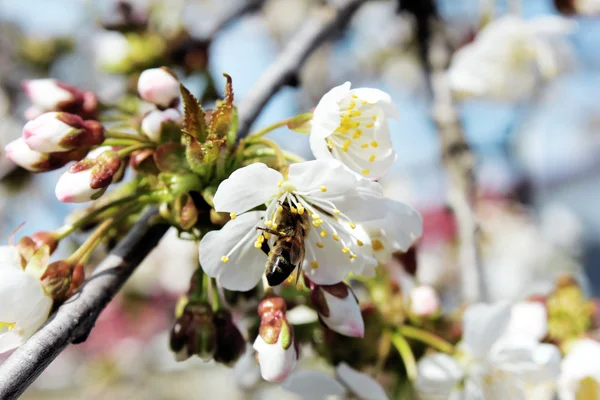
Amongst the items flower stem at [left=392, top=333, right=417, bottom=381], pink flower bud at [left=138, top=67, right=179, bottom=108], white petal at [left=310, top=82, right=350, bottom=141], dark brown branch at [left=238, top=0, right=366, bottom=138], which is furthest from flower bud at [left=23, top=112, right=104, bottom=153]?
flower stem at [left=392, top=333, right=417, bottom=381]

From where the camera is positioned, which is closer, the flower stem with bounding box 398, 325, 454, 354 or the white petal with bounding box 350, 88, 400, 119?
the white petal with bounding box 350, 88, 400, 119

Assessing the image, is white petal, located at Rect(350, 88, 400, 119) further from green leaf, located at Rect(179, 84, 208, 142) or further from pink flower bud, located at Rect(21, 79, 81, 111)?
pink flower bud, located at Rect(21, 79, 81, 111)

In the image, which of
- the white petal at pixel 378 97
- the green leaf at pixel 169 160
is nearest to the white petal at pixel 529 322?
the white petal at pixel 378 97

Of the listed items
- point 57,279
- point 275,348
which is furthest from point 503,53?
point 57,279

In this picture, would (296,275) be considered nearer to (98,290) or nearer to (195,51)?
(98,290)

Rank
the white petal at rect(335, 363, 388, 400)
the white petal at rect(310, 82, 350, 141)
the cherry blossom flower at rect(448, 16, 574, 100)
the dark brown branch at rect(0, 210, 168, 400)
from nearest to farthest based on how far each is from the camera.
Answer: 1. the dark brown branch at rect(0, 210, 168, 400)
2. the white petal at rect(310, 82, 350, 141)
3. the white petal at rect(335, 363, 388, 400)
4. the cherry blossom flower at rect(448, 16, 574, 100)

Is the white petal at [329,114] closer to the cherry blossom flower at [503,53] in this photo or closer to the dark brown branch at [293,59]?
the dark brown branch at [293,59]
